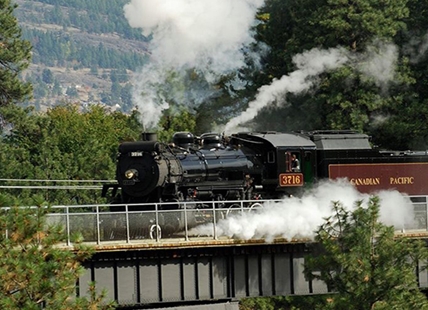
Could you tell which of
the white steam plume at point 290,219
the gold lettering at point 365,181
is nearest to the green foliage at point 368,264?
the white steam plume at point 290,219

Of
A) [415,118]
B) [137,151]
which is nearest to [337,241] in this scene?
[137,151]

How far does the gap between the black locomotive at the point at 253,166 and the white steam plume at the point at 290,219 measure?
1.80 m

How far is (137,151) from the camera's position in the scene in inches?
1785

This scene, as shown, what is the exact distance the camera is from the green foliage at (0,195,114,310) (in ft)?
99.4

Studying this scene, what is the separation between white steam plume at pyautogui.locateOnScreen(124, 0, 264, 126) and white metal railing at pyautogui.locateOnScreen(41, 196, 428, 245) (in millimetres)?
14879

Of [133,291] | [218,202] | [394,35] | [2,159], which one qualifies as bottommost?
[133,291]

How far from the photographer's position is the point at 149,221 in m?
41.8

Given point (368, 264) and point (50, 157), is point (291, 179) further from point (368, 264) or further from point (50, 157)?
point (50, 157)

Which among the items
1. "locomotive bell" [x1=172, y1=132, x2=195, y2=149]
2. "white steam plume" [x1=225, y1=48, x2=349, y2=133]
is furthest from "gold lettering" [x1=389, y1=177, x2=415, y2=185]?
"white steam plume" [x1=225, y1=48, x2=349, y2=133]

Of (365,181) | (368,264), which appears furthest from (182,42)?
(368,264)

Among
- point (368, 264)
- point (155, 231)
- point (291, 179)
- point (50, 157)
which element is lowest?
point (368, 264)

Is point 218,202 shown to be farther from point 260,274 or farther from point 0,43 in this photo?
point 0,43

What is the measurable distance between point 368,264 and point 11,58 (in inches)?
1692

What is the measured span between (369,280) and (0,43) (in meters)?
44.4
